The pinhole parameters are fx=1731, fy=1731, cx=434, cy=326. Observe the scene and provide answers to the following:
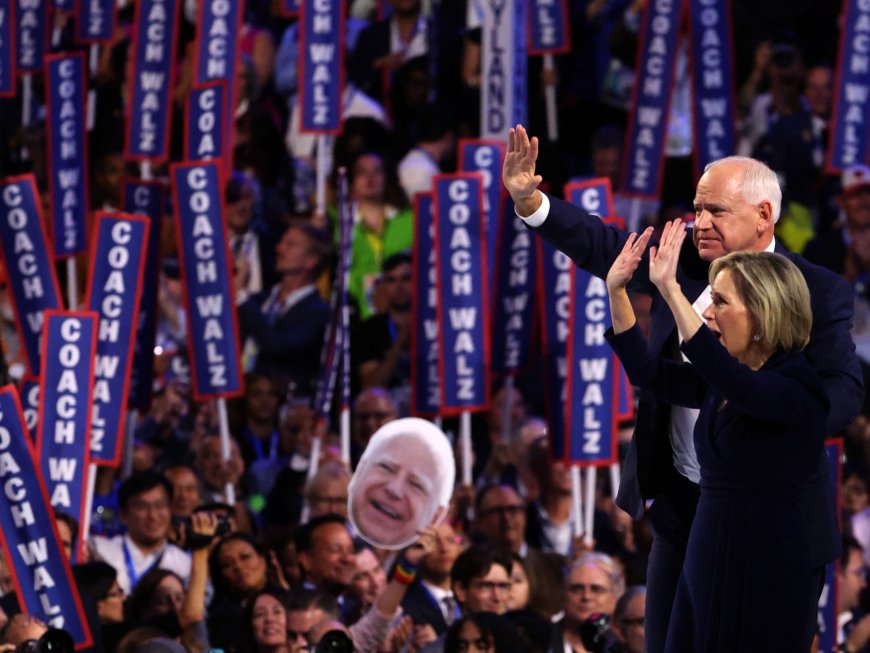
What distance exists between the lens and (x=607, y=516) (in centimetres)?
736

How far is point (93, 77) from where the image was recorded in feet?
31.9

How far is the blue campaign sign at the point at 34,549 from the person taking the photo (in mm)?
5887

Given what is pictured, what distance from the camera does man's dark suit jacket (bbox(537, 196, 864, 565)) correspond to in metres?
3.36

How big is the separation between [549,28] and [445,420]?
227cm

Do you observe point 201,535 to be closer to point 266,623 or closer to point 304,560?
point 304,560

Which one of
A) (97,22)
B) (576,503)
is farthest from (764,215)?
(97,22)

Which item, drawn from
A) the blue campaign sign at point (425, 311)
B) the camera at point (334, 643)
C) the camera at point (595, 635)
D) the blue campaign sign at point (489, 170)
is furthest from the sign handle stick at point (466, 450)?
the camera at point (334, 643)

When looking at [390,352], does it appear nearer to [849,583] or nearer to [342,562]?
[342,562]

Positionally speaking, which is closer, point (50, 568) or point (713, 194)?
point (713, 194)

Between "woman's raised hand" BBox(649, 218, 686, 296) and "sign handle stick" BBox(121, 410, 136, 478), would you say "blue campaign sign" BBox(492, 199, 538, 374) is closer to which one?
"sign handle stick" BBox(121, 410, 136, 478)

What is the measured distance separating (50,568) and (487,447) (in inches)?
98.0

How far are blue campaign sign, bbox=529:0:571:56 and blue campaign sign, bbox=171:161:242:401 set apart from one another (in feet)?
7.39

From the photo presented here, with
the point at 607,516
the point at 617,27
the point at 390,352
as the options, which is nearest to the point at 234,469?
the point at 390,352

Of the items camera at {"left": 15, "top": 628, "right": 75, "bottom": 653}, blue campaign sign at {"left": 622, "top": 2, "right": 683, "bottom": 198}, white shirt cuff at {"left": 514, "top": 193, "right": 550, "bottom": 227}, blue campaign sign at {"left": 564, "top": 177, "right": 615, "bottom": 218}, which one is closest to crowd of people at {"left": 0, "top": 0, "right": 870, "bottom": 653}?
white shirt cuff at {"left": 514, "top": 193, "right": 550, "bottom": 227}
